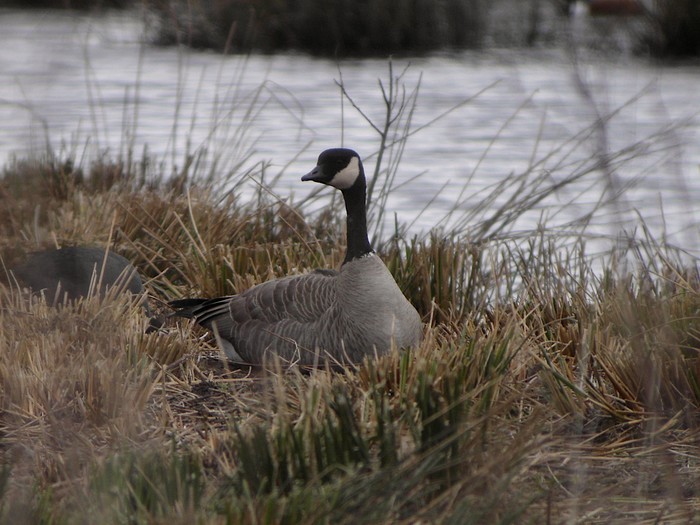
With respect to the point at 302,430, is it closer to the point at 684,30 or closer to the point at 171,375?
the point at 171,375

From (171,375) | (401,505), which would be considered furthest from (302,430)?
(171,375)

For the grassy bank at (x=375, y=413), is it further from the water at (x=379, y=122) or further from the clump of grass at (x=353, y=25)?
the clump of grass at (x=353, y=25)

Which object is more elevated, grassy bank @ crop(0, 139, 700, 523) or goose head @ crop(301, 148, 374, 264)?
goose head @ crop(301, 148, 374, 264)

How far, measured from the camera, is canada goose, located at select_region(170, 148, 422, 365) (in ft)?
13.7

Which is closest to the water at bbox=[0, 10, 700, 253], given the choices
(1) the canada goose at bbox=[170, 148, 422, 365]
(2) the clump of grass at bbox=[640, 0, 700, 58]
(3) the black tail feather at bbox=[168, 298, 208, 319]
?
(2) the clump of grass at bbox=[640, 0, 700, 58]

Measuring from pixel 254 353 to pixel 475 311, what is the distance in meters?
1.14

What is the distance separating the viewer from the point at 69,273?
483 centimetres

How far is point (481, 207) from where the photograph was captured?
6184 mm

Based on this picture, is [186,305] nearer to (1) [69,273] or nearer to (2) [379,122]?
(1) [69,273]

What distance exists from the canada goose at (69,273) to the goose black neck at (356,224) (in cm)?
109

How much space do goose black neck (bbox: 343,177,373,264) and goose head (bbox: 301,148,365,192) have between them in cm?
4

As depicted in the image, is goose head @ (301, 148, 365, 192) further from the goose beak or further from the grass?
the grass

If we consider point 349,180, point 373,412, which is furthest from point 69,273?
point 373,412

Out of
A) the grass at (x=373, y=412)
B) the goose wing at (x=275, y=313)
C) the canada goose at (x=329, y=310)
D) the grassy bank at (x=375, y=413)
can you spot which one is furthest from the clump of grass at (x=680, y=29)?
the goose wing at (x=275, y=313)
